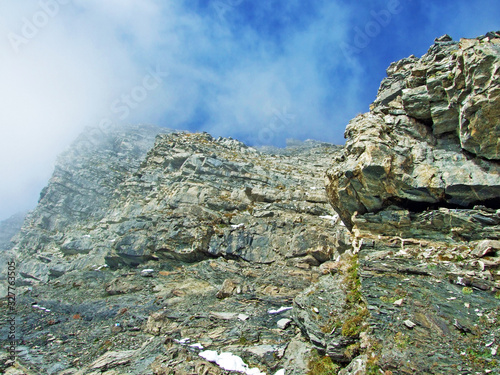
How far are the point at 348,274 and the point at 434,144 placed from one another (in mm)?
8471

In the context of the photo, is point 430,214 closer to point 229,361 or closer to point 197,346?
point 229,361

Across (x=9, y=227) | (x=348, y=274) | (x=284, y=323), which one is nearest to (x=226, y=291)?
(x=284, y=323)

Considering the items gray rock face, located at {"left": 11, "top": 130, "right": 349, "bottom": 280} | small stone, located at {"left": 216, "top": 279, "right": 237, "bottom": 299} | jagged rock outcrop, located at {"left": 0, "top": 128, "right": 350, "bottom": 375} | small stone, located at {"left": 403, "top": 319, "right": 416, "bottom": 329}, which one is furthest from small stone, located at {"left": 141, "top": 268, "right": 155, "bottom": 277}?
small stone, located at {"left": 403, "top": 319, "right": 416, "bottom": 329}

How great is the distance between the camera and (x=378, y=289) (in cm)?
1216

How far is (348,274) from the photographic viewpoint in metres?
14.8

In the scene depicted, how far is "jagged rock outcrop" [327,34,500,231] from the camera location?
13305mm

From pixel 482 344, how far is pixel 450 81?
12568 millimetres

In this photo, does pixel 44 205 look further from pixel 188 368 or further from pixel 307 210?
pixel 188 368

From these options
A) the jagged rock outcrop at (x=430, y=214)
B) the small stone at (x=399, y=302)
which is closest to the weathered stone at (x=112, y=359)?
the jagged rock outcrop at (x=430, y=214)

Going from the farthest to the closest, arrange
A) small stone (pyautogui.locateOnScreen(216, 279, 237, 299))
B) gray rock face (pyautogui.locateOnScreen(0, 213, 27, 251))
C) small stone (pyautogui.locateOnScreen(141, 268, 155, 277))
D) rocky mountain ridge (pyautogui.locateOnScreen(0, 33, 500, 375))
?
gray rock face (pyautogui.locateOnScreen(0, 213, 27, 251)) → small stone (pyautogui.locateOnScreen(141, 268, 155, 277)) → small stone (pyautogui.locateOnScreen(216, 279, 237, 299)) → rocky mountain ridge (pyautogui.locateOnScreen(0, 33, 500, 375))

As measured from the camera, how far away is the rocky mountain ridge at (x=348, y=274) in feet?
35.1

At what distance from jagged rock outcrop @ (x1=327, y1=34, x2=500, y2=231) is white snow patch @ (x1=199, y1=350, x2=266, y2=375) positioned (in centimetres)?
1007

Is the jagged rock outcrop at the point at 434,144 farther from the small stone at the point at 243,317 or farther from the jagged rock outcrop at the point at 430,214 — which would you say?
the small stone at the point at 243,317

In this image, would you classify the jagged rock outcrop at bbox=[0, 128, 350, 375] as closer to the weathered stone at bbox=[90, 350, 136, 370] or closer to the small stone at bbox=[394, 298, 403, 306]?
the weathered stone at bbox=[90, 350, 136, 370]
